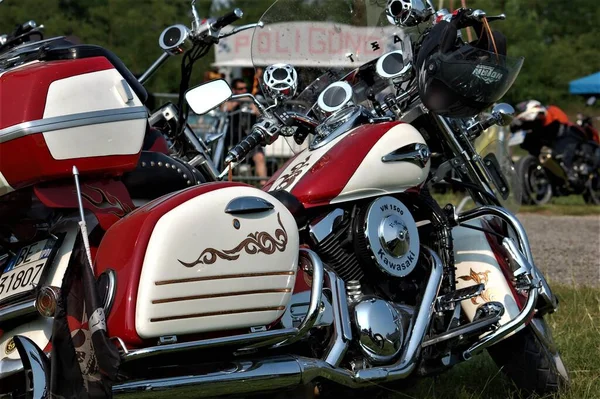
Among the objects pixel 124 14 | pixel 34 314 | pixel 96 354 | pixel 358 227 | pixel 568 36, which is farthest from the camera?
pixel 568 36

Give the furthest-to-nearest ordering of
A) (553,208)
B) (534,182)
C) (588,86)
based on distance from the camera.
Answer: (588,86) → (534,182) → (553,208)

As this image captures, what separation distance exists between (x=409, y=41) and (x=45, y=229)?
1576 mm

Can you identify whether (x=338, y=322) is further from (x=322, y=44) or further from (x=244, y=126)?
(x=244, y=126)

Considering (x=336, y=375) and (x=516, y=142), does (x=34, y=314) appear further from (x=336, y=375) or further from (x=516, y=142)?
(x=516, y=142)

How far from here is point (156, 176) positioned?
314 cm

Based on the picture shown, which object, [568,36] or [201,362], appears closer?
[201,362]

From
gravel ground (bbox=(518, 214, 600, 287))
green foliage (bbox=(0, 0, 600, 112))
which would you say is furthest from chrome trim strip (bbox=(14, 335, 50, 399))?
green foliage (bbox=(0, 0, 600, 112))

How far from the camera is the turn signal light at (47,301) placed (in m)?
2.47

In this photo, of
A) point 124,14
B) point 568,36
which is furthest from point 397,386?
point 568,36

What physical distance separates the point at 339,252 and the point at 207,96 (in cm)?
83

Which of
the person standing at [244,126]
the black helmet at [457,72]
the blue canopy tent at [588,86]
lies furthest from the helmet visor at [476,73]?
the blue canopy tent at [588,86]

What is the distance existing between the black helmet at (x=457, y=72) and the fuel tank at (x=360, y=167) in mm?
161

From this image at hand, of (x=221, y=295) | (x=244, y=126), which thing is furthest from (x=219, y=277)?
(x=244, y=126)

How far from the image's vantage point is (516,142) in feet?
43.8
